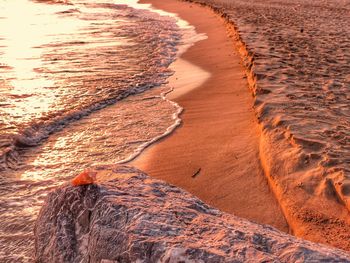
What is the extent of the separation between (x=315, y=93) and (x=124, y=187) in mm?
4245

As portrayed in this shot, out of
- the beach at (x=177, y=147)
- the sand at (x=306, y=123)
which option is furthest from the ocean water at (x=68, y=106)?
the sand at (x=306, y=123)

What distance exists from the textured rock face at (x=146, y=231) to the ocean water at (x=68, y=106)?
856 millimetres

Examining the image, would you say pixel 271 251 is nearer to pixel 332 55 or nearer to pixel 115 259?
pixel 115 259

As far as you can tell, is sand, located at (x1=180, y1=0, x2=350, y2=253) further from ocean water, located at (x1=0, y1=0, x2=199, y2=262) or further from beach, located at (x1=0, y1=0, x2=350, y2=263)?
ocean water, located at (x1=0, y1=0, x2=199, y2=262)

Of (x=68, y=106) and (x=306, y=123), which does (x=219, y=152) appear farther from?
(x=68, y=106)

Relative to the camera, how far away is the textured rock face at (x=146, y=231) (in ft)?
6.76

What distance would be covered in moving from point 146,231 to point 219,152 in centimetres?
282

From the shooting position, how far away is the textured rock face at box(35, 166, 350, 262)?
2061 mm

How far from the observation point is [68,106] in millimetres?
6707

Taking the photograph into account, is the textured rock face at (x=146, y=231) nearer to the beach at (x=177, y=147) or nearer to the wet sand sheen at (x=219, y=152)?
the beach at (x=177, y=147)

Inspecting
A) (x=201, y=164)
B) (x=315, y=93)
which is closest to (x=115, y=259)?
(x=201, y=164)

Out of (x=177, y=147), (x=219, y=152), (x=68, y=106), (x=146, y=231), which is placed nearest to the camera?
(x=146, y=231)

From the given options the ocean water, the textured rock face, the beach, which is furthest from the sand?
the ocean water

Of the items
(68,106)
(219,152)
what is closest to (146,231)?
(219,152)
